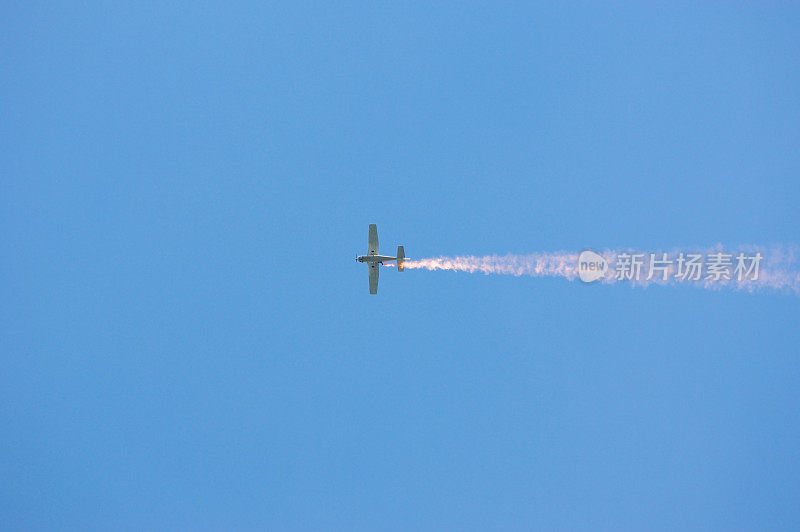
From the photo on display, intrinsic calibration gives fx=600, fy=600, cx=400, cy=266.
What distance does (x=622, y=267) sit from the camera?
920 inches

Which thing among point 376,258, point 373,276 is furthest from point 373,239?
point 373,276

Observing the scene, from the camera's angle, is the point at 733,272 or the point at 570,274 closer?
the point at 733,272

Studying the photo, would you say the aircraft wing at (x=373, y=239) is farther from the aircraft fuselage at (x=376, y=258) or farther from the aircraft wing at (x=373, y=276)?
the aircraft wing at (x=373, y=276)

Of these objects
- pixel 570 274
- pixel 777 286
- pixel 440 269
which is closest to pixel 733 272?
pixel 777 286

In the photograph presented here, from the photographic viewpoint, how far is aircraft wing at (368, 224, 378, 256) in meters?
25.7

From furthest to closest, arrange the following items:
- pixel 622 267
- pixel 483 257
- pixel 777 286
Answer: pixel 483 257 < pixel 622 267 < pixel 777 286

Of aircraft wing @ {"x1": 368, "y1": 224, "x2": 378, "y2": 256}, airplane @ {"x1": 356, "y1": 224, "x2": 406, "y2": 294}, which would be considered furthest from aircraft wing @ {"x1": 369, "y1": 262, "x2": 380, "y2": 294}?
aircraft wing @ {"x1": 368, "y1": 224, "x2": 378, "y2": 256}

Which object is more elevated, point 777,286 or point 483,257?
point 483,257

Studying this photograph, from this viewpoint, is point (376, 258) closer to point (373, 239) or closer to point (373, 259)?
point (373, 259)

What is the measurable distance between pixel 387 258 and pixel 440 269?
229 centimetres

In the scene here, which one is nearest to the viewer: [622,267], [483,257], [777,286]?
[777,286]

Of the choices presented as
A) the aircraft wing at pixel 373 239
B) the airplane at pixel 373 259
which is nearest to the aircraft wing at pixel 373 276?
the airplane at pixel 373 259

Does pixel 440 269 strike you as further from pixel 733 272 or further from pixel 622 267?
pixel 733 272

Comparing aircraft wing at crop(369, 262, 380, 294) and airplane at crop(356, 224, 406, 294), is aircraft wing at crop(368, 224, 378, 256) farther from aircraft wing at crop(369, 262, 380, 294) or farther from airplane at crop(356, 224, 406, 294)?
aircraft wing at crop(369, 262, 380, 294)
